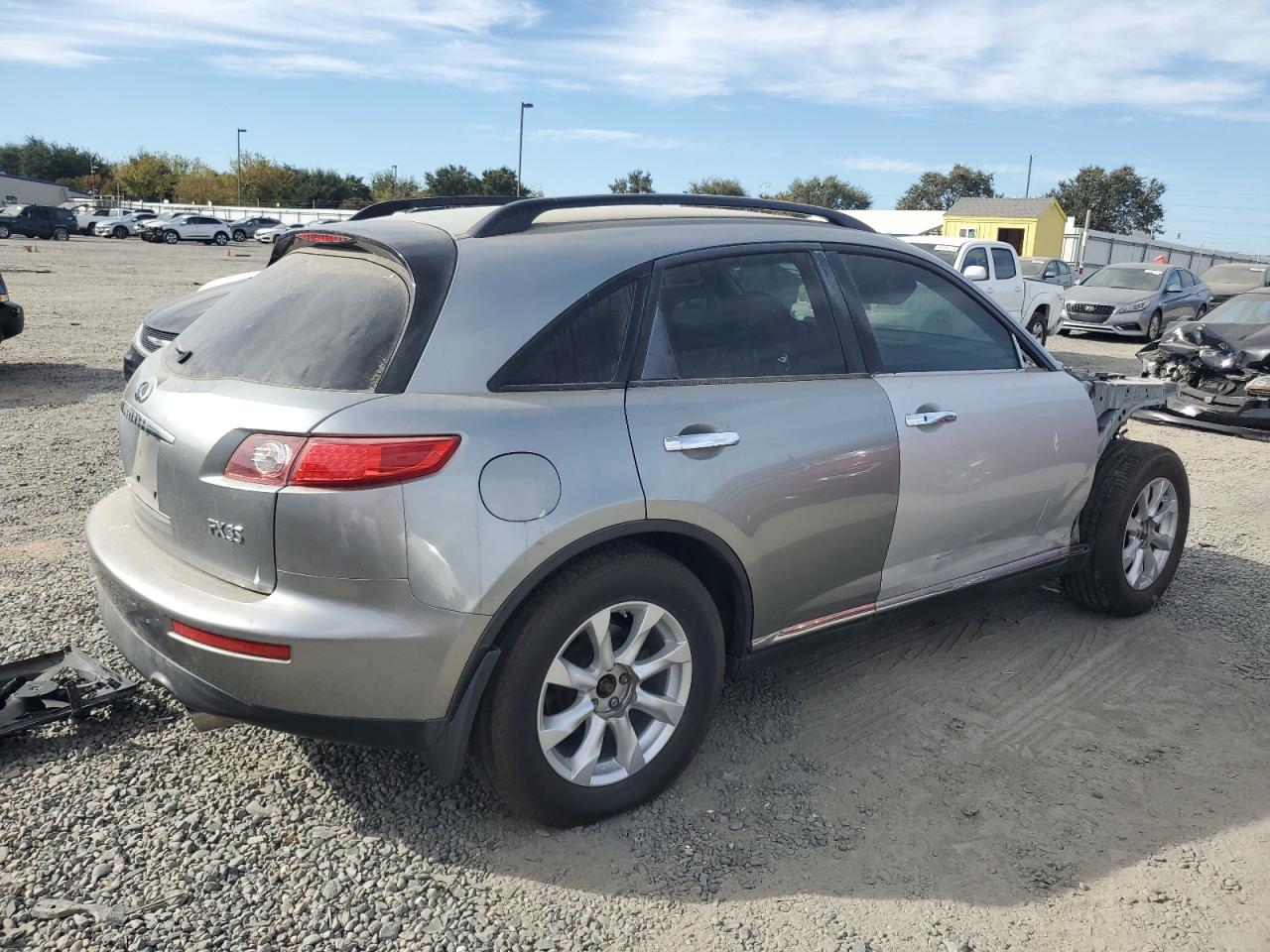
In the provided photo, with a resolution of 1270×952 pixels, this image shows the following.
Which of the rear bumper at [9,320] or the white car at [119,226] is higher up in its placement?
the white car at [119,226]

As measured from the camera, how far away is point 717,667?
3.13 meters

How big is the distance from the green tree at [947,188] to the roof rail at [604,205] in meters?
90.8

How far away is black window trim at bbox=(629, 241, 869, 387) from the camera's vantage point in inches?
120

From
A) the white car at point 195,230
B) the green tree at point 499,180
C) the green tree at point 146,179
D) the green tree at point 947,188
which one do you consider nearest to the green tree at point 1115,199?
the green tree at point 947,188

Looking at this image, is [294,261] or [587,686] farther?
[294,261]

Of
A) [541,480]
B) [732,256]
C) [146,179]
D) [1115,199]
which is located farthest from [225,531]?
[146,179]

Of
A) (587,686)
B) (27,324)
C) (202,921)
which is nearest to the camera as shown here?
(202,921)

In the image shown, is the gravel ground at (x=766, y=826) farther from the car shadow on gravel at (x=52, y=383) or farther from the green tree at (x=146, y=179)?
the green tree at (x=146, y=179)

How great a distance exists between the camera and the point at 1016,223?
5297cm

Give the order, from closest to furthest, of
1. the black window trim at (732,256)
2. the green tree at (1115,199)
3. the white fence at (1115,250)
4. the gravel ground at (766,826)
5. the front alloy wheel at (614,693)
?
the gravel ground at (766,826) < the front alloy wheel at (614,693) < the black window trim at (732,256) < the white fence at (1115,250) < the green tree at (1115,199)

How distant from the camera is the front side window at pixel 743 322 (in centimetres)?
315

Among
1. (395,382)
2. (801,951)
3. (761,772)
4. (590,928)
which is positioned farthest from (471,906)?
(395,382)

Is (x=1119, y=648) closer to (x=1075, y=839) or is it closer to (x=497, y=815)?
(x=1075, y=839)

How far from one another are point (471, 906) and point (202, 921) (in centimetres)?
66
